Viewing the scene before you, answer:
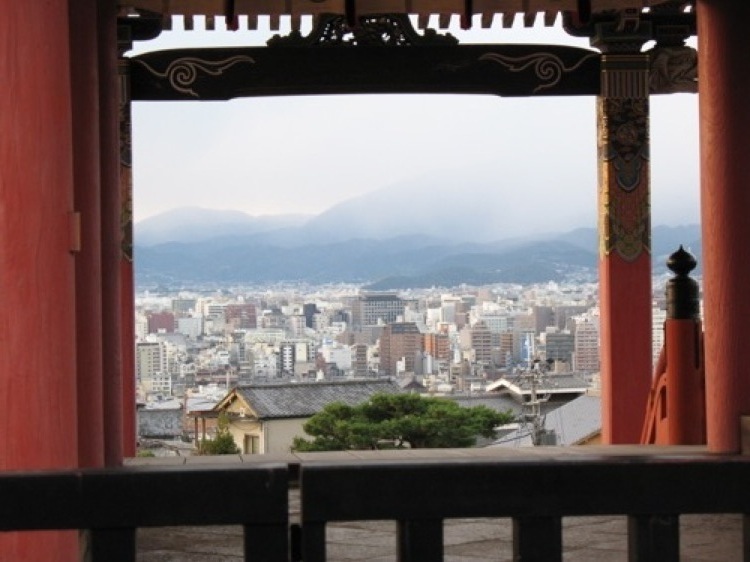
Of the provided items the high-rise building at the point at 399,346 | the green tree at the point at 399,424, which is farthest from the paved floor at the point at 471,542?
the high-rise building at the point at 399,346

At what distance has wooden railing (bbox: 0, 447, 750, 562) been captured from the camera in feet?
6.68

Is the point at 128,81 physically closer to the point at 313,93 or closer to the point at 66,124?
the point at 313,93

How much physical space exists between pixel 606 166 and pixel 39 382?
845 centimetres

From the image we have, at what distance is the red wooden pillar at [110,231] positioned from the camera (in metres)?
7.39

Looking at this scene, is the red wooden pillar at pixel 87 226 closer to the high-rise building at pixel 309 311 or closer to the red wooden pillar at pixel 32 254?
the red wooden pillar at pixel 32 254

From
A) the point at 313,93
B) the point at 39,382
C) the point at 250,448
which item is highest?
the point at 313,93

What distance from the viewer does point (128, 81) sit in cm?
1170

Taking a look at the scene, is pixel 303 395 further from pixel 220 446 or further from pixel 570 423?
pixel 220 446

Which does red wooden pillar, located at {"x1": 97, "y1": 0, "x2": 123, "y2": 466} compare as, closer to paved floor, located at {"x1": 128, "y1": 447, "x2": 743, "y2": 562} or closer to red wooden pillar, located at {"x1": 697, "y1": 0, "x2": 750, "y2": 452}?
paved floor, located at {"x1": 128, "y1": 447, "x2": 743, "y2": 562}

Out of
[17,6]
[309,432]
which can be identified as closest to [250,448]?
[309,432]

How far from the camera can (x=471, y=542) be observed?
5.59 metres

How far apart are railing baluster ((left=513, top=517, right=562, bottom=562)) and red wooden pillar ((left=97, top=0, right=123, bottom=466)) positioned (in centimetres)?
544

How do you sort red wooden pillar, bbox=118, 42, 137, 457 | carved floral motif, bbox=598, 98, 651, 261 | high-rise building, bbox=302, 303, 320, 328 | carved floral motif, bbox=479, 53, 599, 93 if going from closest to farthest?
red wooden pillar, bbox=118, 42, 137, 457
carved floral motif, bbox=479, 53, 599, 93
carved floral motif, bbox=598, 98, 651, 261
high-rise building, bbox=302, 303, 320, 328

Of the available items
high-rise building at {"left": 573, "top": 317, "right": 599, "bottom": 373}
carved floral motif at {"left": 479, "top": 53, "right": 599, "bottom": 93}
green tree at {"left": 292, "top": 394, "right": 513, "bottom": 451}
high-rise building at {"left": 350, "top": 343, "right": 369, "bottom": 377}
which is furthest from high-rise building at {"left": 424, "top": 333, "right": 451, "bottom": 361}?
carved floral motif at {"left": 479, "top": 53, "right": 599, "bottom": 93}
